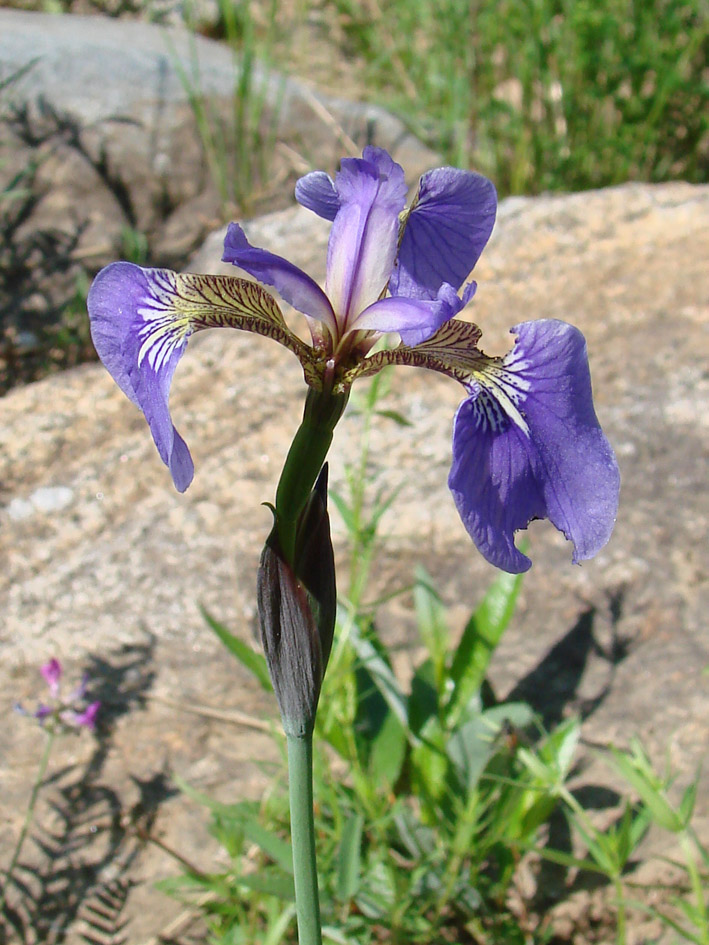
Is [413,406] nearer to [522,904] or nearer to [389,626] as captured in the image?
[389,626]

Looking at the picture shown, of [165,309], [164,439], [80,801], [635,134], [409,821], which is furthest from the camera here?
[635,134]

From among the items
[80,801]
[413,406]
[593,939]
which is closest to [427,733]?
[593,939]

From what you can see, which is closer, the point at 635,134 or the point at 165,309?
the point at 165,309

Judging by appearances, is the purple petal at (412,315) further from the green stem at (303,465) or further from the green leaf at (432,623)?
the green leaf at (432,623)

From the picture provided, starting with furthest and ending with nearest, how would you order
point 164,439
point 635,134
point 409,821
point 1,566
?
point 635,134
point 1,566
point 409,821
point 164,439


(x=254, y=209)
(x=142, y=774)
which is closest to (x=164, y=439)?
(x=142, y=774)

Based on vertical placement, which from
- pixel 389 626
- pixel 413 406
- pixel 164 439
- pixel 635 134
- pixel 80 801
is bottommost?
pixel 80 801

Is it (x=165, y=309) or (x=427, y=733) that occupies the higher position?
(x=165, y=309)

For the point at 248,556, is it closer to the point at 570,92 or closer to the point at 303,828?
the point at 303,828
